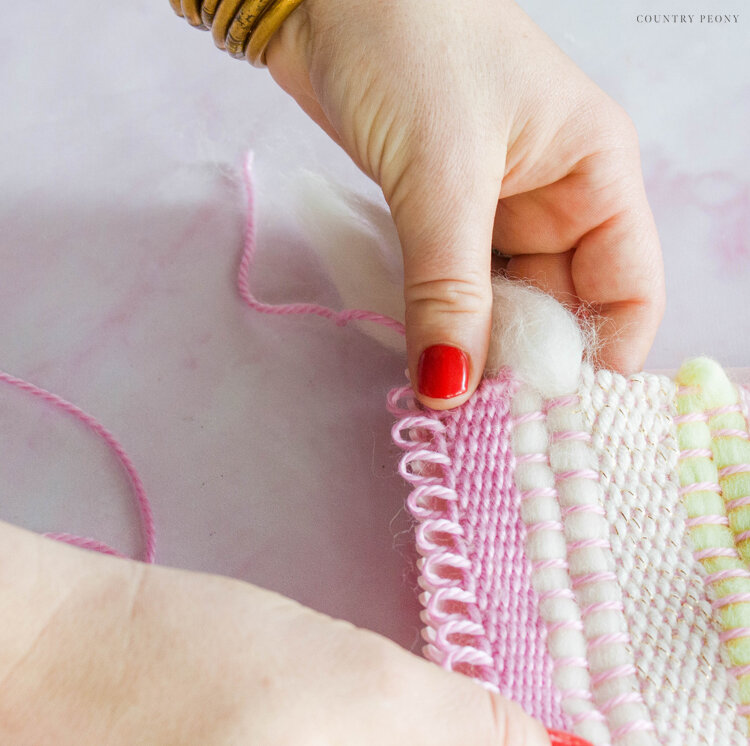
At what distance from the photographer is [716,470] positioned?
0.74 metres

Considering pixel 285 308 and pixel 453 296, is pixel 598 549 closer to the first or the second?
pixel 453 296

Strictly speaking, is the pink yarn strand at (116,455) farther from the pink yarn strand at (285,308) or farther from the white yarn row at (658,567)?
the white yarn row at (658,567)

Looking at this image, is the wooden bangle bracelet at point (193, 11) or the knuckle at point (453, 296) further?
the wooden bangle bracelet at point (193, 11)

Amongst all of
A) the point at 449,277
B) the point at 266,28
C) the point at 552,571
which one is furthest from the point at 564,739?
the point at 266,28

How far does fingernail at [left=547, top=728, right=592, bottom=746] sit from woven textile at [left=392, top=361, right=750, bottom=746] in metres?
0.06

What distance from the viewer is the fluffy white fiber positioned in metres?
0.73

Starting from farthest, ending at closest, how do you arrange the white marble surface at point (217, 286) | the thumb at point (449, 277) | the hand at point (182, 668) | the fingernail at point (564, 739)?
1. the white marble surface at point (217, 286)
2. the thumb at point (449, 277)
3. the fingernail at point (564, 739)
4. the hand at point (182, 668)

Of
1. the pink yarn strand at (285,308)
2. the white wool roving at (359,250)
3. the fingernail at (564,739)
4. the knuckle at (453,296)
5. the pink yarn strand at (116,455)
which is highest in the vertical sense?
the knuckle at (453,296)

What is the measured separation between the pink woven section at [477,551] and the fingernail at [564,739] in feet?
0.20

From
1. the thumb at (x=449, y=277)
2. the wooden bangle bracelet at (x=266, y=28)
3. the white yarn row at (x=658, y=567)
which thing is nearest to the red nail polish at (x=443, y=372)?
the thumb at (x=449, y=277)

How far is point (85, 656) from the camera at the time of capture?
494mm

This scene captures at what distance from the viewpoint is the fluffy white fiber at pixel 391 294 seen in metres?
0.73

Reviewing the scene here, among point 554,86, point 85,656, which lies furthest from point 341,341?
point 85,656

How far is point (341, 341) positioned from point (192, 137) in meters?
0.37
